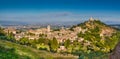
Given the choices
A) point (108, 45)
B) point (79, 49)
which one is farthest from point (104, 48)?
point (79, 49)

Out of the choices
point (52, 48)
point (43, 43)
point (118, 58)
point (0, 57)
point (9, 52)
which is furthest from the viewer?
point (43, 43)

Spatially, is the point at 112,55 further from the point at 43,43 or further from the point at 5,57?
the point at 43,43

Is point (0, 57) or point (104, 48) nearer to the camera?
point (0, 57)

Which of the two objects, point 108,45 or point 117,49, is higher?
point 117,49

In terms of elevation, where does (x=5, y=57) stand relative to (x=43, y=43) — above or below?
above

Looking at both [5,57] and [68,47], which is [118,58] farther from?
[68,47]

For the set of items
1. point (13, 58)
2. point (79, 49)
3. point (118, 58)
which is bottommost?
point (79, 49)

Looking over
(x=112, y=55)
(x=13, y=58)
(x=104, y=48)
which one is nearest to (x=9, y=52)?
(x=13, y=58)

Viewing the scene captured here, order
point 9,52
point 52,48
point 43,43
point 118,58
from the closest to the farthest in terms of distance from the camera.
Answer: point 118,58 → point 9,52 → point 52,48 → point 43,43

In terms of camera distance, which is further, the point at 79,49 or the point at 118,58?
the point at 79,49
